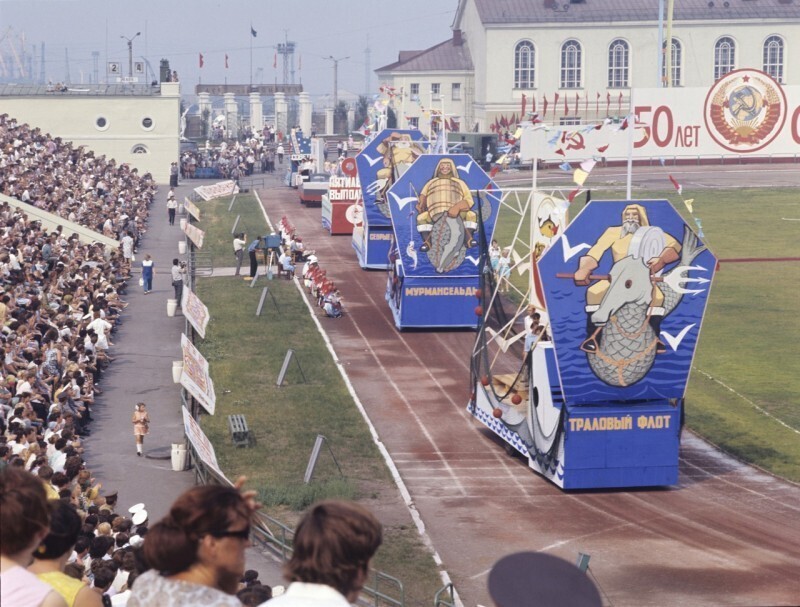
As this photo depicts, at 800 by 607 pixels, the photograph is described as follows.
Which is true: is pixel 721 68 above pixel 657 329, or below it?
above

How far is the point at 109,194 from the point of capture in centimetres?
5638

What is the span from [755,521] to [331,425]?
30.8 feet

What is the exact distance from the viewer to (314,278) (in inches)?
1750

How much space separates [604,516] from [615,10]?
85491mm

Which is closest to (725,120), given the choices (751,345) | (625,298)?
(751,345)

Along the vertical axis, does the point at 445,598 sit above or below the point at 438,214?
below

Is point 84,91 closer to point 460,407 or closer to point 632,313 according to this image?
point 460,407

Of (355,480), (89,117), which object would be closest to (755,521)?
(355,480)

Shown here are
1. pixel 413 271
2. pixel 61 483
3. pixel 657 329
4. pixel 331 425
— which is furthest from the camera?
pixel 413 271

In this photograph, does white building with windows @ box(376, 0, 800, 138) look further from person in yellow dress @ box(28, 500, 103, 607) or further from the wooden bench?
person in yellow dress @ box(28, 500, 103, 607)

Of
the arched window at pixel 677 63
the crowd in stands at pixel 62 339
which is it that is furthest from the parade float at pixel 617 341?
the arched window at pixel 677 63

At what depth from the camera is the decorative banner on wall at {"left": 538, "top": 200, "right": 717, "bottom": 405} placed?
74.0 feet

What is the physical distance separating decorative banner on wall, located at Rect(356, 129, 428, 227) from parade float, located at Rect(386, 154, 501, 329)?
9752mm

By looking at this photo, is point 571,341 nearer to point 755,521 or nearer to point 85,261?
point 755,521
